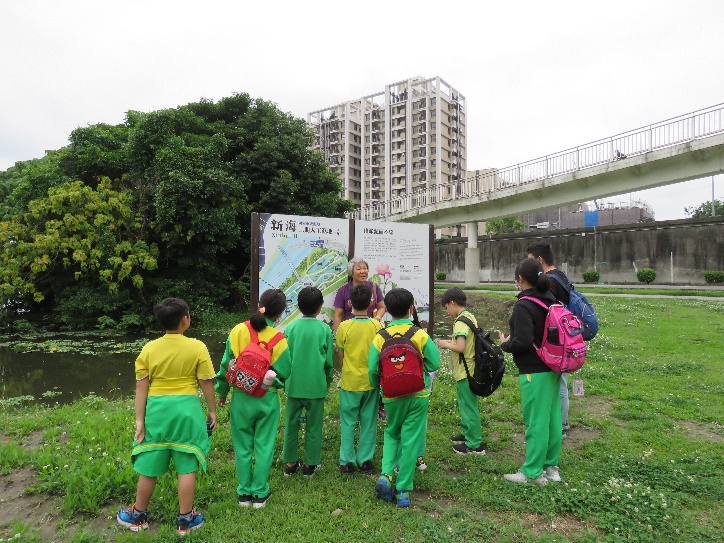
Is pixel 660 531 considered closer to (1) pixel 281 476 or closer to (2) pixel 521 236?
(1) pixel 281 476

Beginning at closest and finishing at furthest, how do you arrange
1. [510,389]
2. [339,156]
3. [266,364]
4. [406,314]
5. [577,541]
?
[577,541], [266,364], [406,314], [510,389], [339,156]

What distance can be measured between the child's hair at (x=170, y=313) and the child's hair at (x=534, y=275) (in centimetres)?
278

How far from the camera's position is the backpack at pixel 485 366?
165 inches

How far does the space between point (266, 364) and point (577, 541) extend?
2.47 meters

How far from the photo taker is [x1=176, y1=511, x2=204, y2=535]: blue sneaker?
10.1 feet

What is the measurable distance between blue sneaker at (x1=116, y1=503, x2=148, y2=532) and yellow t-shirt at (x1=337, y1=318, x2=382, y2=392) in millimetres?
1799

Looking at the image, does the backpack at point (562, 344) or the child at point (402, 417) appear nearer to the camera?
the child at point (402, 417)

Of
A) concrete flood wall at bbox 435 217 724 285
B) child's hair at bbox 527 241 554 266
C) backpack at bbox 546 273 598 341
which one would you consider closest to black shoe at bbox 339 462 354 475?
backpack at bbox 546 273 598 341

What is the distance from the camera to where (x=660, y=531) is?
3.07 m

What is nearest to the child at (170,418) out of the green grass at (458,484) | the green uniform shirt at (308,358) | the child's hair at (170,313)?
the child's hair at (170,313)

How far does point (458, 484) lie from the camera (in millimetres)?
3820

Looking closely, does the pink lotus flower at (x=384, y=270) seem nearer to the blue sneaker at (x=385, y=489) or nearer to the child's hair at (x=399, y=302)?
the child's hair at (x=399, y=302)

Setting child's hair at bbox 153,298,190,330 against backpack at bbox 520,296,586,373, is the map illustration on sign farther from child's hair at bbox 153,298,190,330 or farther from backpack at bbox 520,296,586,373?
backpack at bbox 520,296,586,373

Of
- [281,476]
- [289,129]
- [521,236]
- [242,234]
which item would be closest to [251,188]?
[242,234]
